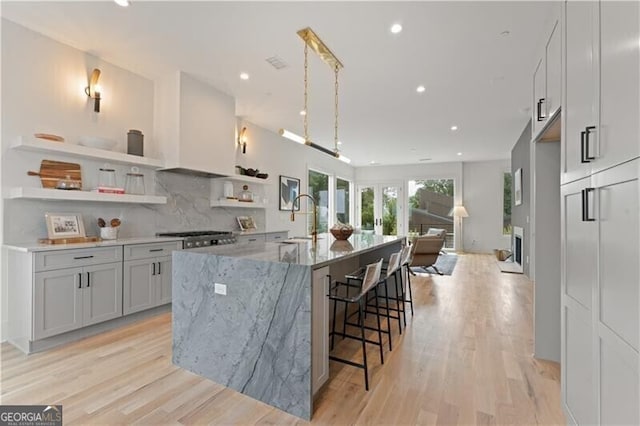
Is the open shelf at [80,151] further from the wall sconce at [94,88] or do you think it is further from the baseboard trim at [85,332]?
the baseboard trim at [85,332]

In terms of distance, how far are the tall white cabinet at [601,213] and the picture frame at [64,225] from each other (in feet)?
13.7

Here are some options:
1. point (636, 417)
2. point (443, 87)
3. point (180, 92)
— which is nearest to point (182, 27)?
point (180, 92)

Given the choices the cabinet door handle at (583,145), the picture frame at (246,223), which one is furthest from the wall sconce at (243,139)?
the cabinet door handle at (583,145)

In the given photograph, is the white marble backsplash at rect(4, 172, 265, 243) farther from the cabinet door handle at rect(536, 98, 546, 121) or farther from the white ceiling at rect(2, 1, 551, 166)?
the cabinet door handle at rect(536, 98, 546, 121)

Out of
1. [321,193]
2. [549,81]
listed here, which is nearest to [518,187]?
[321,193]

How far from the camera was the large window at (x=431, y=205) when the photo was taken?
975cm

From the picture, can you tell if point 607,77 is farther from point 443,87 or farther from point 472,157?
point 472,157

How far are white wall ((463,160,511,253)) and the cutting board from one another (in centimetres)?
952

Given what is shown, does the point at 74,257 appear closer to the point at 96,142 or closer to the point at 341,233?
the point at 96,142

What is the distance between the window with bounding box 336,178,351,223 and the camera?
9.63 meters

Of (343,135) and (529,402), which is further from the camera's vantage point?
(343,135)

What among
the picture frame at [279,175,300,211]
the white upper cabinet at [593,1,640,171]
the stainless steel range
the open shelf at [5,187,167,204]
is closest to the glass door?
the picture frame at [279,175,300,211]

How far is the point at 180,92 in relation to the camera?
384 cm

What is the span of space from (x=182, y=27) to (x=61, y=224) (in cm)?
230
